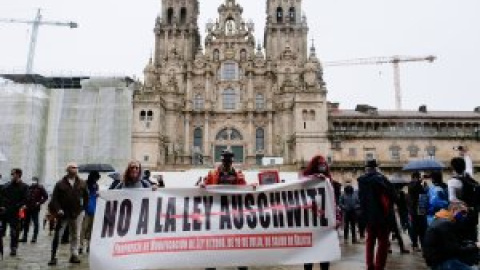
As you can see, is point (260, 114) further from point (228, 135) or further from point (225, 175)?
point (225, 175)

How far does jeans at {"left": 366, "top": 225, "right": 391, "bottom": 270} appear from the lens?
9.32 m

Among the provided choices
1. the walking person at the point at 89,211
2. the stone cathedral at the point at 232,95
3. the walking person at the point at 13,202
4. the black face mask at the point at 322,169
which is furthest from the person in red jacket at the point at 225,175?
the stone cathedral at the point at 232,95

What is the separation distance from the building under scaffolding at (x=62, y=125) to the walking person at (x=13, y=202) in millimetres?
41683

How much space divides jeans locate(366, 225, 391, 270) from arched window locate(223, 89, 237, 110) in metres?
53.4

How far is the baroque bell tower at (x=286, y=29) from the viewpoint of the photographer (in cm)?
6650

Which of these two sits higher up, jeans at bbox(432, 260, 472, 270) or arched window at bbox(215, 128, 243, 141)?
arched window at bbox(215, 128, 243, 141)

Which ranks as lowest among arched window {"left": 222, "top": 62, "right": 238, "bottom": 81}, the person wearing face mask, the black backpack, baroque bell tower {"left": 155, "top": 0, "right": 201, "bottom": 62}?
the person wearing face mask

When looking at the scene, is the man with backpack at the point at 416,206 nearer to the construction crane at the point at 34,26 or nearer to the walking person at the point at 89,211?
the walking person at the point at 89,211

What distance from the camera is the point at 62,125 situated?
183 feet

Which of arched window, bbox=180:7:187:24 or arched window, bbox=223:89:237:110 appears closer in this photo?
arched window, bbox=223:89:237:110

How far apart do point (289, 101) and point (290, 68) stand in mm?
5377

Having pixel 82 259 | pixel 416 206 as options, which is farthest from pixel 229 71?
pixel 82 259

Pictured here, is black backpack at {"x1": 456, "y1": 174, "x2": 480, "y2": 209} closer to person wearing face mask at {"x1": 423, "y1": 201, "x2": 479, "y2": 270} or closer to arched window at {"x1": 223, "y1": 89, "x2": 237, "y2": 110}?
person wearing face mask at {"x1": 423, "y1": 201, "x2": 479, "y2": 270}

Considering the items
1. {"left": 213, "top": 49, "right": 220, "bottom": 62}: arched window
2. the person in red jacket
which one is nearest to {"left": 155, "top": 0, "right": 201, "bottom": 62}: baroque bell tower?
{"left": 213, "top": 49, "right": 220, "bottom": 62}: arched window
